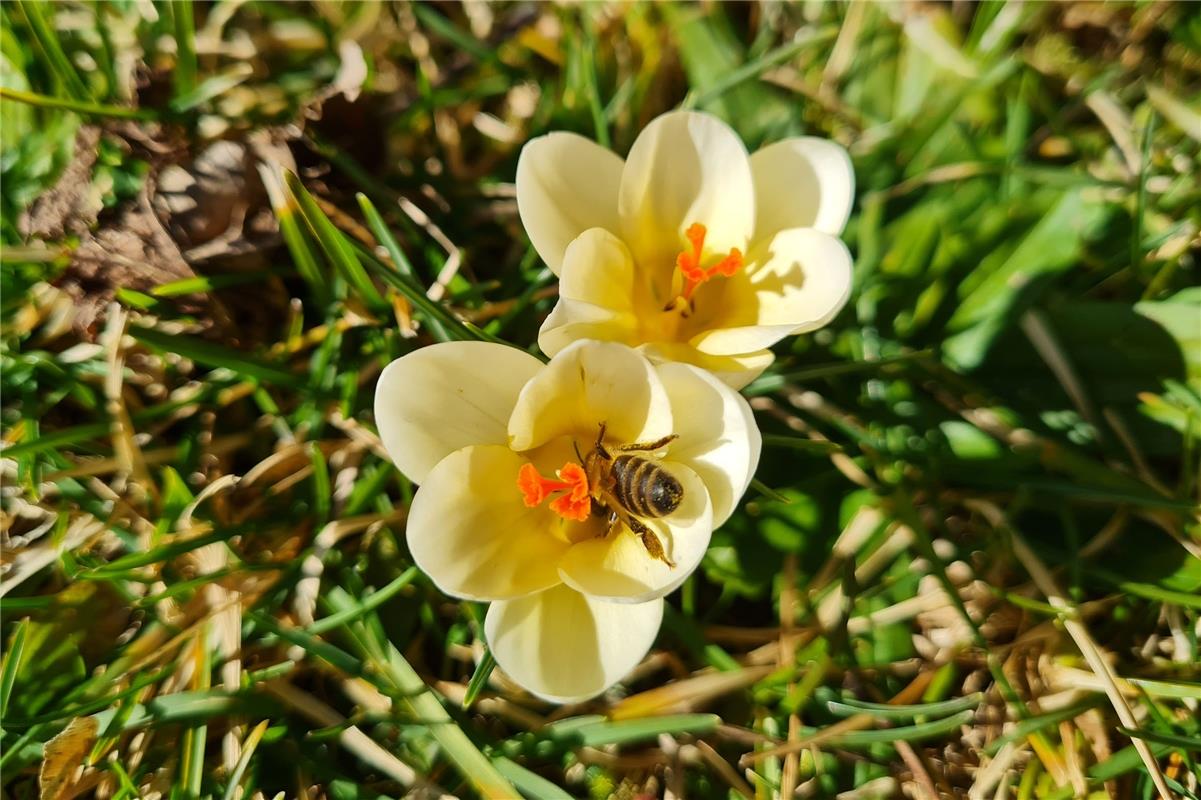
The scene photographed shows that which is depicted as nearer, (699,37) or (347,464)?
(347,464)

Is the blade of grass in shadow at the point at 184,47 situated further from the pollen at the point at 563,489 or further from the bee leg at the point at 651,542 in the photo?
the bee leg at the point at 651,542

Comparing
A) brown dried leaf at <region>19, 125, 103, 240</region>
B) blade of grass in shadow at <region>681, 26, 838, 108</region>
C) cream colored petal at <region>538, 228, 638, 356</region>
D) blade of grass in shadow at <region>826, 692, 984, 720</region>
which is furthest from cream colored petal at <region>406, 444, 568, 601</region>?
brown dried leaf at <region>19, 125, 103, 240</region>

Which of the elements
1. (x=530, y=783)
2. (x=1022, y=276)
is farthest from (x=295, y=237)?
(x=1022, y=276)

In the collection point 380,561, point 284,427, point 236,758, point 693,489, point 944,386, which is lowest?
point 236,758

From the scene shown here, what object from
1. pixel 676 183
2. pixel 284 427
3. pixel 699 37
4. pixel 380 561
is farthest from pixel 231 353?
pixel 699 37

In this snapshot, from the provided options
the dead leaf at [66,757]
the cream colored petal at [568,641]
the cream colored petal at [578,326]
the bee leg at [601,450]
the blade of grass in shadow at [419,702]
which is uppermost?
the cream colored petal at [578,326]

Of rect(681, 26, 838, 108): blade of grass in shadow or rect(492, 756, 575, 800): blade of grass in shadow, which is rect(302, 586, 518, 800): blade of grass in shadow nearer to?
rect(492, 756, 575, 800): blade of grass in shadow

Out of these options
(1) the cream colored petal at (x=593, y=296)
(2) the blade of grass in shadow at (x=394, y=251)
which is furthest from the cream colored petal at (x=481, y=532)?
(2) the blade of grass in shadow at (x=394, y=251)

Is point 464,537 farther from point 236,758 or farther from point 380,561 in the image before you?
point 236,758
